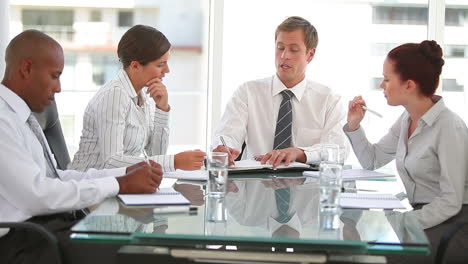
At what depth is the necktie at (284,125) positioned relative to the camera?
3.63 meters

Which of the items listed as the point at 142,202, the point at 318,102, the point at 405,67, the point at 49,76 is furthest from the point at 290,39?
the point at 142,202

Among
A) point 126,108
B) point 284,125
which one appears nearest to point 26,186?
point 126,108

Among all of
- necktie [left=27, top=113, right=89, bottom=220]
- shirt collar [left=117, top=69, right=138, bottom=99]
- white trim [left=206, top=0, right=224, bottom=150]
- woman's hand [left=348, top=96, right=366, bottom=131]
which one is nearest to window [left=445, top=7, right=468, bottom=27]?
white trim [left=206, top=0, right=224, bottom=150]

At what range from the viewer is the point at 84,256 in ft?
7.78

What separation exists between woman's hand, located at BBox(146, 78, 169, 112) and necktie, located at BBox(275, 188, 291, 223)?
1021mm

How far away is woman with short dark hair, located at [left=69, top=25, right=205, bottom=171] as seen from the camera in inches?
120

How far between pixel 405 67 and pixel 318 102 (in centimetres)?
88

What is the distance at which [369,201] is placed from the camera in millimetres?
2371

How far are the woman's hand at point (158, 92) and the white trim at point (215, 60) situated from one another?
1462 mm

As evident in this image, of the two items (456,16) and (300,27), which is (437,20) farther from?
(300,27)

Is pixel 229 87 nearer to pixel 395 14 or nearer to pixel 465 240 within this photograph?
pixel 395 14

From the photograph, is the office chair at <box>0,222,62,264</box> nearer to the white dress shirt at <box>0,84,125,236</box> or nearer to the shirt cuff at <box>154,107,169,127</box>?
the white dress shirt at <box>0,84,125,236</box>

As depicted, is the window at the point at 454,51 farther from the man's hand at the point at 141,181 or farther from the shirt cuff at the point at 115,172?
the man's hand at the point at 141,181

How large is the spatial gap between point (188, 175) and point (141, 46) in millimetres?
715
